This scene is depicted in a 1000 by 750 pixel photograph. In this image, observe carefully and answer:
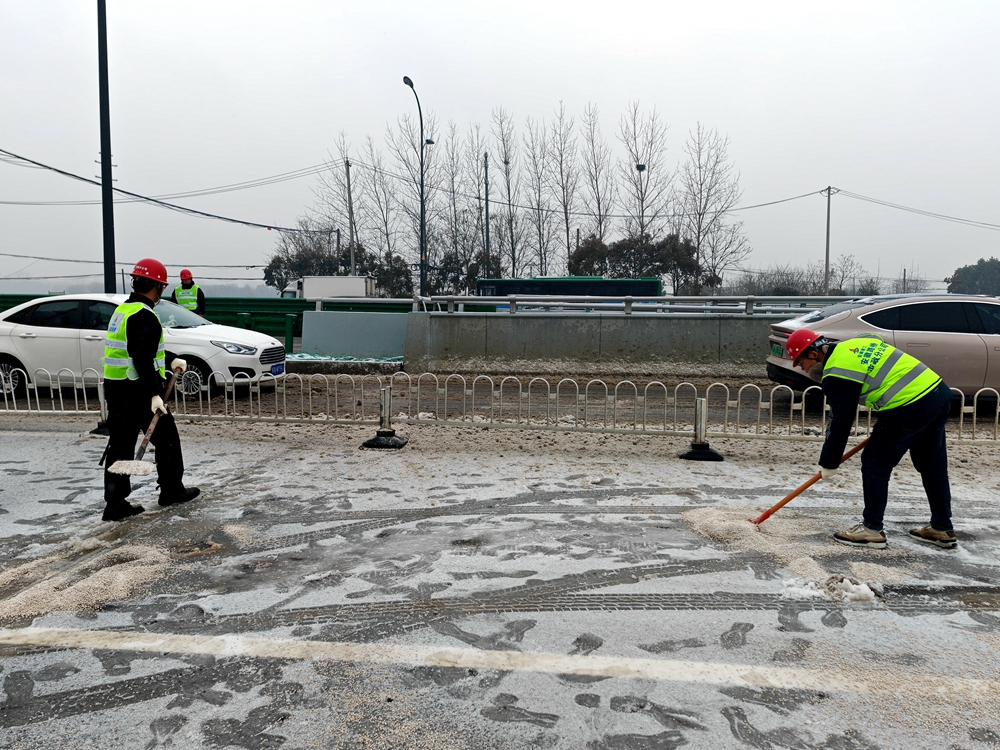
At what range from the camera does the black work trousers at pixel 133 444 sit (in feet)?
16.5

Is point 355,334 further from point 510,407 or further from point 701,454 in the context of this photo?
point 701,454

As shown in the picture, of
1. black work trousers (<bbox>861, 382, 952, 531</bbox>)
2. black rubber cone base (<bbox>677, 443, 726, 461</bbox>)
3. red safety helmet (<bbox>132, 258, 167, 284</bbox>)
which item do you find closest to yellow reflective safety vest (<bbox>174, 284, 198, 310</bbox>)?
red safety helmet (<bbox>132, 258, 167, 284</bbox>)

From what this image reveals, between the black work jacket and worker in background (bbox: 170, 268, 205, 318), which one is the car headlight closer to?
worker in background (bbox: 170, 268, 205, 318)

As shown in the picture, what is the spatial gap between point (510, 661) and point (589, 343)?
10184mm

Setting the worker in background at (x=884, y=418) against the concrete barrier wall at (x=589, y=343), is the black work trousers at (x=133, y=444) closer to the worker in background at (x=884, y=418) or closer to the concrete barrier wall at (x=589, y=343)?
the worker in background at (x=884, y=418)

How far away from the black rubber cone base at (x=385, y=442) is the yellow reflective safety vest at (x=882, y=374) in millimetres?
4410

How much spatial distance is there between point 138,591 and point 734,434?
5516 millimetres

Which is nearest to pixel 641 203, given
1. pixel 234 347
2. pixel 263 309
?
pixel 263 309

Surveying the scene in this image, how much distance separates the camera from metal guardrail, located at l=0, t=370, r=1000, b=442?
24.9ft

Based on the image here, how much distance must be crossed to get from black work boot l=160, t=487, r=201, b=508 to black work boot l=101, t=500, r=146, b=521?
29 cm

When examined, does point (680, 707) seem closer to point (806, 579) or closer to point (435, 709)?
point (435, 709)

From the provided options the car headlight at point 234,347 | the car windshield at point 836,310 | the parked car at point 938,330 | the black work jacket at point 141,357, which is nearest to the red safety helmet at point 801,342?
the parked car at point 938,330

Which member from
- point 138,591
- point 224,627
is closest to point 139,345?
point 138,591

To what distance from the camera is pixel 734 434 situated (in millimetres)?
7137
